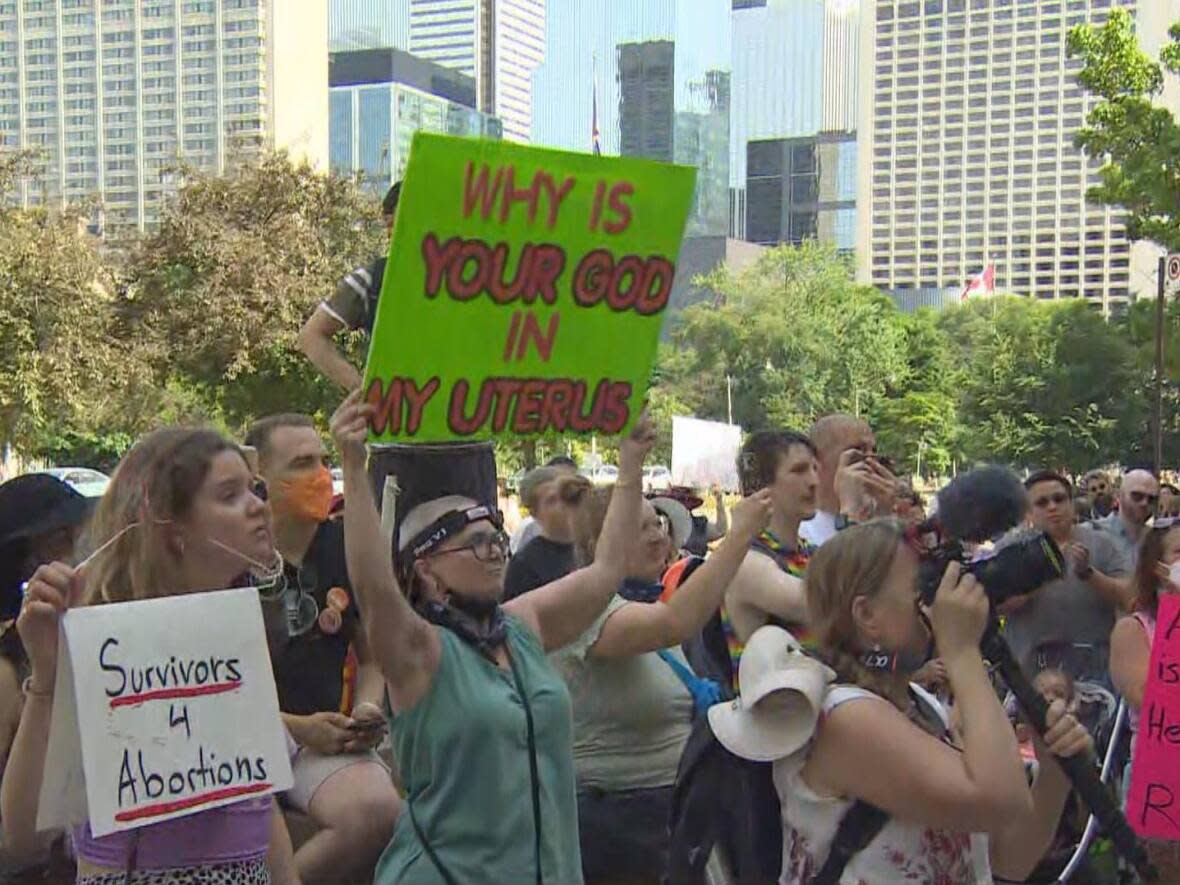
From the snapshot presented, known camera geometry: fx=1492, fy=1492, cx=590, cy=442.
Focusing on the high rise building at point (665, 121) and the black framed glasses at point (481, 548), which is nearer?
the black framed glasses at point (481, 548)

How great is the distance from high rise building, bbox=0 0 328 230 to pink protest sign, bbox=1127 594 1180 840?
8823cm

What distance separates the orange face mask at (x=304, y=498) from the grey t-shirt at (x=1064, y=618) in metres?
3.18

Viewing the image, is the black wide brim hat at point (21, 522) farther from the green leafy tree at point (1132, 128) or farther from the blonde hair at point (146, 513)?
the green leafy tree at point (1132, 128)

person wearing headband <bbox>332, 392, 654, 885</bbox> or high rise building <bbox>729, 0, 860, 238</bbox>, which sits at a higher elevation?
high rise building <bbox>729, 0, 860, 238</bbox>

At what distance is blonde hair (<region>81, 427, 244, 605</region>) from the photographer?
2.95 m

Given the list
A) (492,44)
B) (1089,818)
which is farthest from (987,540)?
(492,44)

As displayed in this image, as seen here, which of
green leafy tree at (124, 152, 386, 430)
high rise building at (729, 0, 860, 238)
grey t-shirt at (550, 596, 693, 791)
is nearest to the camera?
grey t-shirt at (550, 596, 693, 791)

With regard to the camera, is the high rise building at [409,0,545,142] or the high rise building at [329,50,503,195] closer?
the high rise building at [409,0,545,142]

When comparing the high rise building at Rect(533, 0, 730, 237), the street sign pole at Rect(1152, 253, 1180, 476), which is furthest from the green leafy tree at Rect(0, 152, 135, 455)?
the high rise building at Rect(533, 0, 730, 237)

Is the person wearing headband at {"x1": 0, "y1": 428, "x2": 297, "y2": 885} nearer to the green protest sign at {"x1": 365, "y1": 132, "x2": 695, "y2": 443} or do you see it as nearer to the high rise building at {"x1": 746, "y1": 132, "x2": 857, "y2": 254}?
the green protest sign at {"x1": 365, "y1": 132, "x2": 695, "y2": 443}

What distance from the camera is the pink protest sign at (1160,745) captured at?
3.73 meters

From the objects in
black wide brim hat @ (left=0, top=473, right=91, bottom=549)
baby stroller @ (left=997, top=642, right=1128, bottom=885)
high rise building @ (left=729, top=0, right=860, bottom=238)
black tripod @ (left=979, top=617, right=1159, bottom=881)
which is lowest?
baby stroller @ (left=997, top=642, right=1128, bottom=885)

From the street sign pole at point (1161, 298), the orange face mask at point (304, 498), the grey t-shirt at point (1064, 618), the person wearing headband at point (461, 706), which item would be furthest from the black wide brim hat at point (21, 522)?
the street sign pole at point (1161, 298)

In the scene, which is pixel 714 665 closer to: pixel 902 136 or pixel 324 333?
pixel 324 333
